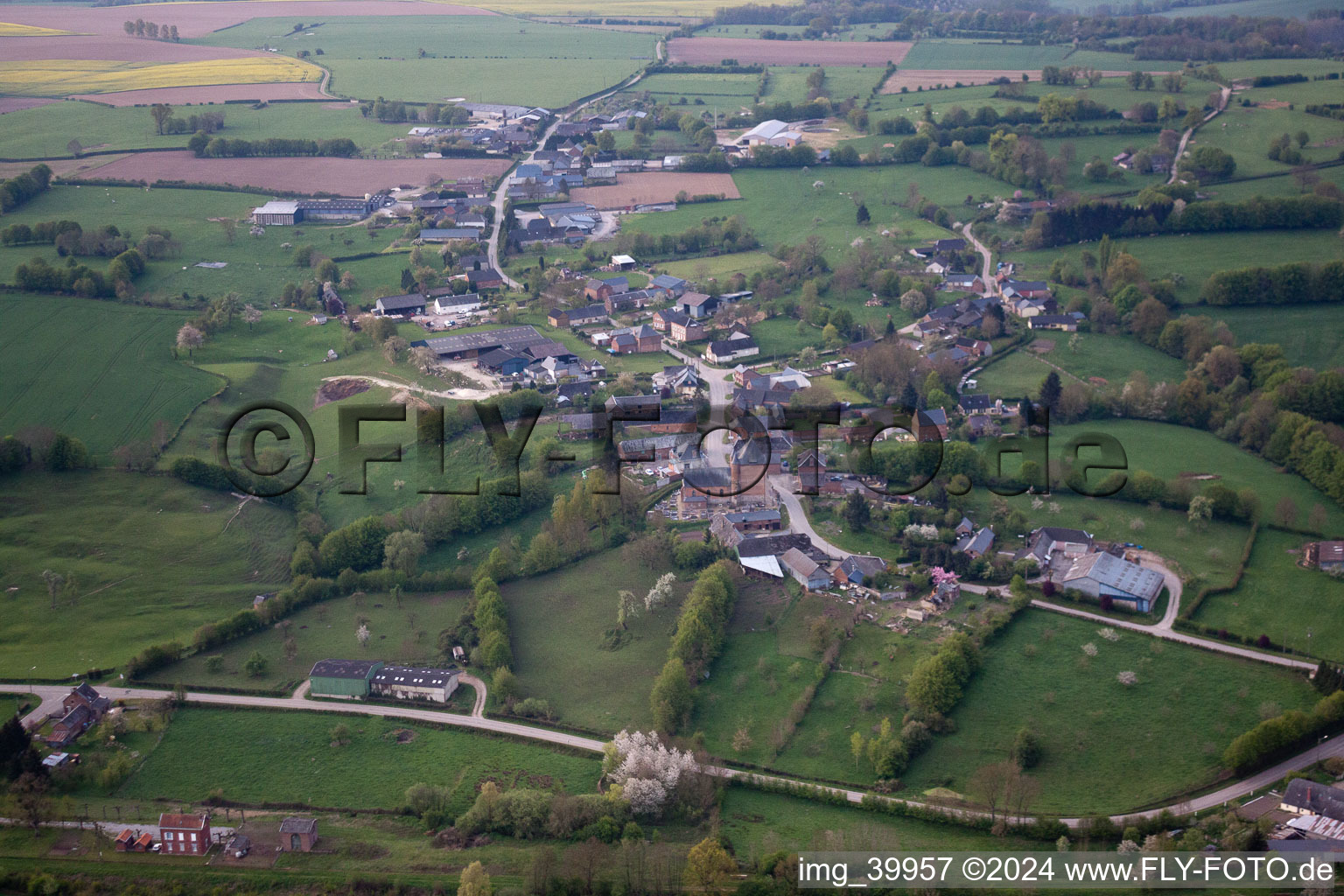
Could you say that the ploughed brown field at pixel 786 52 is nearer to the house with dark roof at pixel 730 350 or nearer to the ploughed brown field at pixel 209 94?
the ploughed brown field at pixel 209 94

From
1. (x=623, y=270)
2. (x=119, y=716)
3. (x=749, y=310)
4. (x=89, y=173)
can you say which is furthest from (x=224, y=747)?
(x=89, y=173)

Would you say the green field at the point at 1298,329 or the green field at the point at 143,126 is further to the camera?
the green field at the point at 143,126

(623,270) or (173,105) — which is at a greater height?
(173,105)

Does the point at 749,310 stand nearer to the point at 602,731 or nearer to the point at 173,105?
the point at 602,731

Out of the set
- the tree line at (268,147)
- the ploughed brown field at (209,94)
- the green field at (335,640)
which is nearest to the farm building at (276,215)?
the tree line at (268,147)

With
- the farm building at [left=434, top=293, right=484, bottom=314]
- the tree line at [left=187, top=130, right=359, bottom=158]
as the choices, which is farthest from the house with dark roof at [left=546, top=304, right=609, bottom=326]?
the tree line at [left=187, top=130, right=359, bottom=158]

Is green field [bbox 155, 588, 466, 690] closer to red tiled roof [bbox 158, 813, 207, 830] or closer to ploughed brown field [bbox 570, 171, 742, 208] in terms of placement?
red tiled roof [bbox 158, 813, 207, 830]
